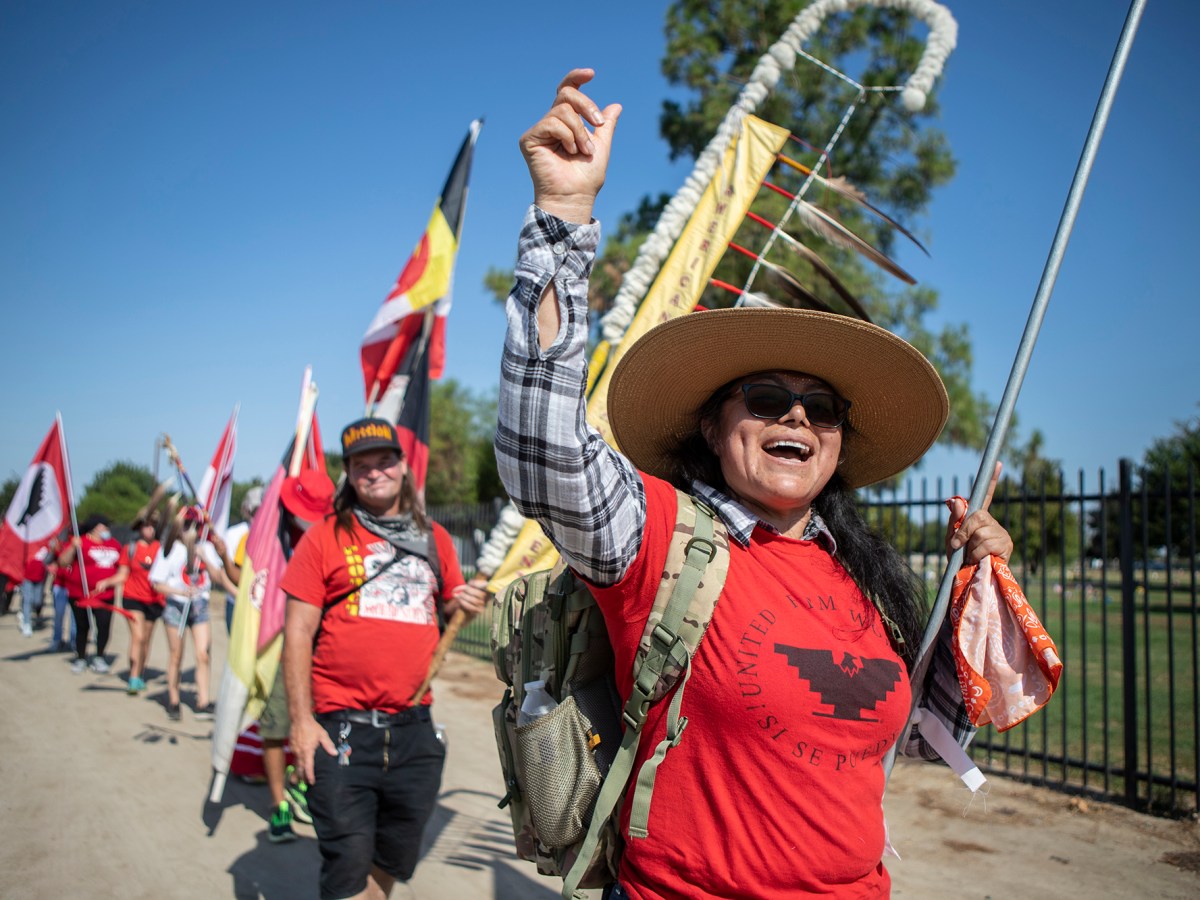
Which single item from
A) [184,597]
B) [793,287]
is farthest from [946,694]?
[184,597]

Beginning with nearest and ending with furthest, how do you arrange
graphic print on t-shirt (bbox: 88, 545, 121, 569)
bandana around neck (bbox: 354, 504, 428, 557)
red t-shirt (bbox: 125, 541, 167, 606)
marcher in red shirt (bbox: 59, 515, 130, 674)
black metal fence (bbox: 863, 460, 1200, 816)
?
bandana around neck (bbox: 354, 504, 428, 557), black metal fence (bbox: 863, 460, 1200, 816), red t-shirt (bbox: 125, 541, 167, 606), marcher in red shirt (bbox: 59, 515, 130, 674), graphic print on t-shirt (bbox: 88, 545, 121, 569)

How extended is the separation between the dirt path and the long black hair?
313 centimetres

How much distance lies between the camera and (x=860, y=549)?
1987 millimetres

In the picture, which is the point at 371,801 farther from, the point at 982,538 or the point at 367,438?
the point at 982,538

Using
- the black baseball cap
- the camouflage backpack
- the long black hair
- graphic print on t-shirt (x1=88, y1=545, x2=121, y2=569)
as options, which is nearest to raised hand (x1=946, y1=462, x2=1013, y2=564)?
the long black hair

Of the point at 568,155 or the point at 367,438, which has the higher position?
the point at 568,155

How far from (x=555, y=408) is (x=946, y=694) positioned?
1.30 meters

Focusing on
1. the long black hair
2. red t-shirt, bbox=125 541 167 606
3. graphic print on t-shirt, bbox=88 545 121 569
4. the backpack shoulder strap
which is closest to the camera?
the backpack shoulder strap

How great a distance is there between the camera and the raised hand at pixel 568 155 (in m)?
1.34

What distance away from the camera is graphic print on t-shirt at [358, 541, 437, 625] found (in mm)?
3377

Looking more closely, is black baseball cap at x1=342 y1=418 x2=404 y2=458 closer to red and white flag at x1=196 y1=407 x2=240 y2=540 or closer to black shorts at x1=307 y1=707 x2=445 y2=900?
black shorts at x1=307 y1=707 x2=445 y2=900

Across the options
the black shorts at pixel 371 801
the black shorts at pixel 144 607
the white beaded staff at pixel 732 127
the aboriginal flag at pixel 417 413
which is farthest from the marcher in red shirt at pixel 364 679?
the black shorts at pixel 144 607

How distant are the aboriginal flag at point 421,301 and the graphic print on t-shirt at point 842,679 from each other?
484 cm

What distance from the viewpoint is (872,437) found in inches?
90.5
